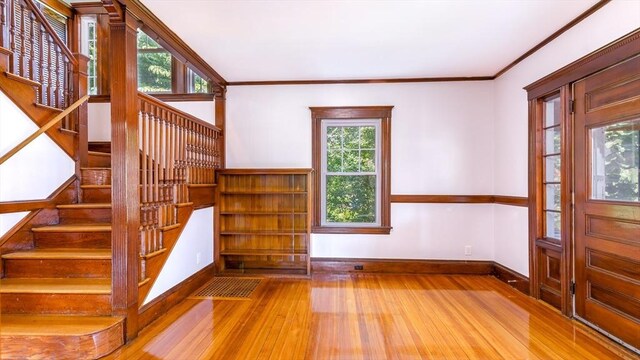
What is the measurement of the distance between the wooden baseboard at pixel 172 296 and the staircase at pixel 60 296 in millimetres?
315

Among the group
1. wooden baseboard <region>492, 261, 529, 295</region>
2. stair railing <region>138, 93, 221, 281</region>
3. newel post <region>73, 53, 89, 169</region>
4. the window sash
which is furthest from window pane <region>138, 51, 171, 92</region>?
wooden baseboard <region>492, 261, 529, 295</region>

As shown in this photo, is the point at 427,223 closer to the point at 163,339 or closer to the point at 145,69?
the point at 163,339

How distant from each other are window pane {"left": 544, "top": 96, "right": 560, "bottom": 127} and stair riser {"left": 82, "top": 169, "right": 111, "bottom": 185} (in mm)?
4665

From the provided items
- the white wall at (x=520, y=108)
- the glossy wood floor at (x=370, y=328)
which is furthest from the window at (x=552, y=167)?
the glossy wood floor at (x=370, y=328)

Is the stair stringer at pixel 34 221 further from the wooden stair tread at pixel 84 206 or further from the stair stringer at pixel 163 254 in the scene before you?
the stair stringer at pixel 163 254

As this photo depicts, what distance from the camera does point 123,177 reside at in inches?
92.3

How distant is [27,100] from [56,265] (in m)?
1.45

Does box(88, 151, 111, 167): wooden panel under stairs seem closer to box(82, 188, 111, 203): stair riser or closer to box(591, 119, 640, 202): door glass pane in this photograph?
box(82, 188, 111, 203): stair riser

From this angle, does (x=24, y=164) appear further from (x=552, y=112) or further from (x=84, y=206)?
(x=552, y=112)

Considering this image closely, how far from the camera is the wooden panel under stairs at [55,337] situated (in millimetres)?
2037

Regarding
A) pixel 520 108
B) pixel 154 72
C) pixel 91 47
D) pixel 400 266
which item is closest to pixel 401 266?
pixel 400 266

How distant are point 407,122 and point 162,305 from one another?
3580 millimetres


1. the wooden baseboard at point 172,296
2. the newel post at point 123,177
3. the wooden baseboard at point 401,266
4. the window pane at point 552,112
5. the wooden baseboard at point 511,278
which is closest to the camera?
the newel post at point 123,177

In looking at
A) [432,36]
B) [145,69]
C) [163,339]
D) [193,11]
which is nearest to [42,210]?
[163,339]
